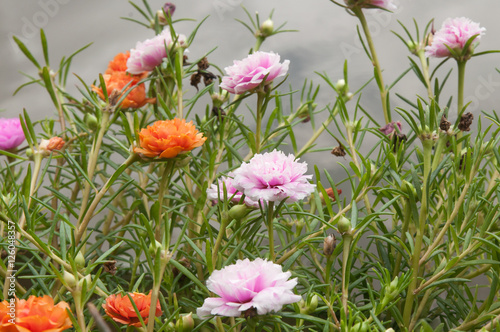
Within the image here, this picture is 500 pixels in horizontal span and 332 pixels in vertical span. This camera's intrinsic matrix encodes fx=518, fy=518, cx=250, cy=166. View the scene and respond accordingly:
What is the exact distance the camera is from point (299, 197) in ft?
1.41

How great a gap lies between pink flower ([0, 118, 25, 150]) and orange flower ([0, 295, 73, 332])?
15.0 inches

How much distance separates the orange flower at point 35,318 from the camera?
1.23 ft

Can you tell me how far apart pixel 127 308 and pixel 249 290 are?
0.39 ft

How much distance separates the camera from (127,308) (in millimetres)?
434

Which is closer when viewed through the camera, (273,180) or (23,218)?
(273,180)

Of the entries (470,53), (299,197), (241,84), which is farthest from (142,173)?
(470,53)

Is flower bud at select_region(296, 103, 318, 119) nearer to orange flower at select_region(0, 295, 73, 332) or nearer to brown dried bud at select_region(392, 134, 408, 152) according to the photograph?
brown dried bud at select_region(392, 134, 408, 152)

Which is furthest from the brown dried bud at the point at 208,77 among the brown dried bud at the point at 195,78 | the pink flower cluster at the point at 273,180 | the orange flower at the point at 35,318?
the orange flower at the point at 35,318

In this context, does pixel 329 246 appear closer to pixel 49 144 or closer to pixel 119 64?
pixel 49 144

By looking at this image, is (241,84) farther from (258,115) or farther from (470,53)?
(470,53)

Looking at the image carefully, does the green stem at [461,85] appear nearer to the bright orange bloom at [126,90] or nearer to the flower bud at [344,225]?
the flower bud at [344,225]

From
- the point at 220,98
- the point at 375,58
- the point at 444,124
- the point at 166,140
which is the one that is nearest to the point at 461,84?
the point at 375,58

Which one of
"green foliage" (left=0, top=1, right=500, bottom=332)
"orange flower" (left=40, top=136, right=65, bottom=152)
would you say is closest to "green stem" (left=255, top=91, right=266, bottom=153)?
"green foliage" (left=0, top=1, right=500, bottom=332)

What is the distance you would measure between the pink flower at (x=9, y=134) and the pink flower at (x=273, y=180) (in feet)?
1.38
